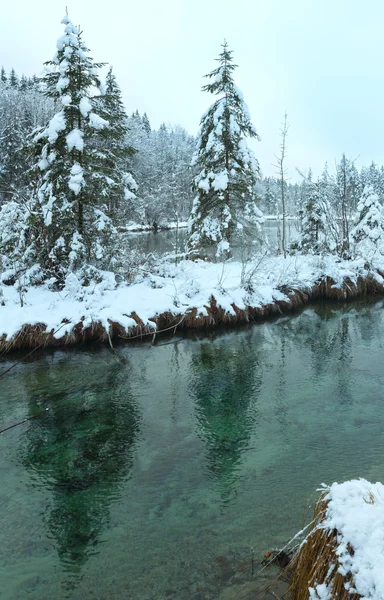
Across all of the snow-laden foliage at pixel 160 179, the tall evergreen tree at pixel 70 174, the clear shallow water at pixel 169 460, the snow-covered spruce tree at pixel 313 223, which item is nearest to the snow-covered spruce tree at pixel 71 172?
the tall evergreen tree at pixel 70 174

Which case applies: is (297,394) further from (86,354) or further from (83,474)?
(86,354)

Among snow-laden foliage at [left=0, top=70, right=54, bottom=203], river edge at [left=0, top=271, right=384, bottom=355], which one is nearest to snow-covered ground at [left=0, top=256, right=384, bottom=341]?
river edge at [left=0, top=271, right=384, bottom=355]

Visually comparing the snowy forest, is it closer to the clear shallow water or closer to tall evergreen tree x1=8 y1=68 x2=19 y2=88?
the clear shallow water

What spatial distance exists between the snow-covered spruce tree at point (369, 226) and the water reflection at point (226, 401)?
1416 cm

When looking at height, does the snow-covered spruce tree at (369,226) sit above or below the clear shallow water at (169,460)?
above

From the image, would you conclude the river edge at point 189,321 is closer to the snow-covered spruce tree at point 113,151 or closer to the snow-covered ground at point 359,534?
the snow-covered spruce tree at point 113,151

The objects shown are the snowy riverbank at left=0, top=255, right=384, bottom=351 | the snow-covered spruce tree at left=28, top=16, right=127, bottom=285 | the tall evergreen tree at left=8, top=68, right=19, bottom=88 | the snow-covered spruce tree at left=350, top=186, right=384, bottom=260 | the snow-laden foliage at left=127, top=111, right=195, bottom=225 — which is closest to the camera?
the snowy riverbank at left=0, top=255, right=384, bottom=351

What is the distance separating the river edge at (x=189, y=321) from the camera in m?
10.6

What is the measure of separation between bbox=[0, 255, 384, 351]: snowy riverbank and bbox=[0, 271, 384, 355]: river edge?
0.09 ft

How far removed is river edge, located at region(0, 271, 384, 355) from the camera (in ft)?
34.8

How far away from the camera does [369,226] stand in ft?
73.6

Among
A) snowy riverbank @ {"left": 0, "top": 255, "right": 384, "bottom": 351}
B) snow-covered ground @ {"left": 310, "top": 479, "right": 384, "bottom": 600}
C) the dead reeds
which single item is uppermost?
snowy riverbank @ {"left": 0, "top": 255, "right": 384, "bottom": 351}

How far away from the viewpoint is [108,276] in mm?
13047

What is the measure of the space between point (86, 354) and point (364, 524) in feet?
30.2
